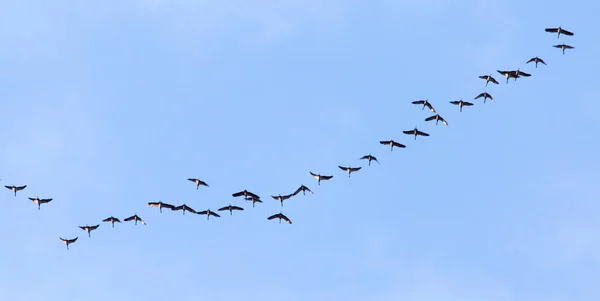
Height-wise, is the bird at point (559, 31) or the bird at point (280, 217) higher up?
the bird at point (559, 31)

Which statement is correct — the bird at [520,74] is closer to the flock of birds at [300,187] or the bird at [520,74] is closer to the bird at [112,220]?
the flock of birds at [300,187]

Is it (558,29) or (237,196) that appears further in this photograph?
(558,29)

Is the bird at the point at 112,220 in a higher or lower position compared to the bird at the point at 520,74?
lower

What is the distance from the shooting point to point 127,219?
191 meters

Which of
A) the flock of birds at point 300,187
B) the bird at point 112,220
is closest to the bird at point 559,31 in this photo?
the flock of birds at point 300,187

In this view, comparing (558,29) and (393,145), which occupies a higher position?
(558,29)

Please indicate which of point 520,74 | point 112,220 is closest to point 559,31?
point 520,74

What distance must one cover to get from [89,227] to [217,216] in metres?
27.5

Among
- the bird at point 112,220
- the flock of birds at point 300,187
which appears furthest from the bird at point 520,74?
the bird at point 112,220

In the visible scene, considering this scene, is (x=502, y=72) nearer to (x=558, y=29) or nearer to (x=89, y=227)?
(x=558, y=29)

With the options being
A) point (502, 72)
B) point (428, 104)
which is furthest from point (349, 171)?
point (502, 72)

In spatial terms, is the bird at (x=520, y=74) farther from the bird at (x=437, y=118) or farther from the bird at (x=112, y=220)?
the bird at (x=112, y=220)

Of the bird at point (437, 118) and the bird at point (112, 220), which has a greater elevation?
the bird at point (437, 118)

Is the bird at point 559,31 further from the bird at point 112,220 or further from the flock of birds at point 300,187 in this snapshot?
the bird at point 112,220
